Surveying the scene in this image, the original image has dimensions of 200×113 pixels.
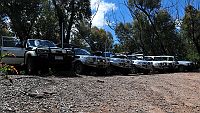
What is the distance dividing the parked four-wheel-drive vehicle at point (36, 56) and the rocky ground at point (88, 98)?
3.61m

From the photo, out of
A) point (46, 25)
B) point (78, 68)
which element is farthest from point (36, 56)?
point (46, 25)

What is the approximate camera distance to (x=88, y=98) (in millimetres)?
11141

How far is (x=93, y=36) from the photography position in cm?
6025

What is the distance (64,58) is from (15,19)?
18152mm

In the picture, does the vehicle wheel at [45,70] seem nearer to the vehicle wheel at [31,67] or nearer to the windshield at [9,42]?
the vehicle wheel at [31,67]

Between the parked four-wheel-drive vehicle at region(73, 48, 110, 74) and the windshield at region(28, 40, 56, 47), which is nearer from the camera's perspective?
the windshield at region(28, 40, 56, 47)

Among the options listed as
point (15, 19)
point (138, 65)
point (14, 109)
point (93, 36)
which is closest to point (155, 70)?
point (138, 65)

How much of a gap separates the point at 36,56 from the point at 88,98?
6609 mm

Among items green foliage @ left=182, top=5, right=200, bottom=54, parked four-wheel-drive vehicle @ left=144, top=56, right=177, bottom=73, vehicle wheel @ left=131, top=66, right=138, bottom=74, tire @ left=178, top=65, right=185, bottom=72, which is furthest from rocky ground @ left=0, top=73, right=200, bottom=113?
green foliage @ left=182, top=5, right=200, bottom=54

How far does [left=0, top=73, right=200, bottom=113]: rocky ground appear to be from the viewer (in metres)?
9.45

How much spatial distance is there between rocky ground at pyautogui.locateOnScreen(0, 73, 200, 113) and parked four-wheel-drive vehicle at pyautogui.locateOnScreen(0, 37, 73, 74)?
3614mm

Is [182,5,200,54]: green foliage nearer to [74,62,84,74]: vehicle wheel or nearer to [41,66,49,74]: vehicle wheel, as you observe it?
[74,62,84,74]: vehicle wheel

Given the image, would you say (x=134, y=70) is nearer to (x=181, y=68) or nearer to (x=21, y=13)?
(x=181, y=68)

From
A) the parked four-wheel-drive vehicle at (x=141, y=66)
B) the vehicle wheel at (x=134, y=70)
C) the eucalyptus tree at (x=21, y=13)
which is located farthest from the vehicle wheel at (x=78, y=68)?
the eucalyptus tree at (x=21, y=13)
